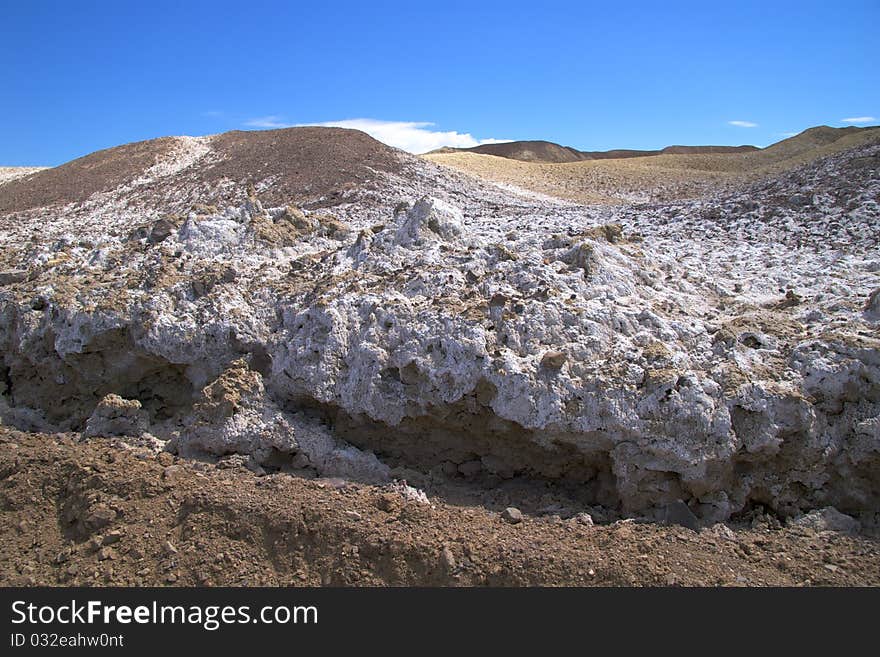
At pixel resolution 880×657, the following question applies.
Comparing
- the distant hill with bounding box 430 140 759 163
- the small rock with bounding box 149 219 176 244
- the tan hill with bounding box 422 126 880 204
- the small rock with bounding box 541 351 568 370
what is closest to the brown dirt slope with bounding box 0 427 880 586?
the small rock with bounding box 541 351 568 370

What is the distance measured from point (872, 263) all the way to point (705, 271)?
6.08ft

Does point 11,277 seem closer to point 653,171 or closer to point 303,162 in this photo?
point 303,162

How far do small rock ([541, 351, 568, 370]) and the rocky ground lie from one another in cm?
2

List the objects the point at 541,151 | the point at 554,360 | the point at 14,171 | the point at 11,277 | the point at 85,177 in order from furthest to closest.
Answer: the point at 541,151
the point at 14,171
the point at 85,177
the point at 11,277
the point at 554,360

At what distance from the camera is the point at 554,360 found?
181 inches

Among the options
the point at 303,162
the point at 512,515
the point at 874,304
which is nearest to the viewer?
the point at 512,515

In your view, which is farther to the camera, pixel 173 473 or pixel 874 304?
pixel 874 304

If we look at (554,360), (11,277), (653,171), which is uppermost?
(653,171)

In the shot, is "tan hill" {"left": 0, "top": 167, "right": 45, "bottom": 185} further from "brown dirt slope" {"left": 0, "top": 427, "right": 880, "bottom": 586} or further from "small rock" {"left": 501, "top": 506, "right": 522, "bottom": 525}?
"small rock" {"left": 501, "top": 506, "right": 522, "bottom": 525}

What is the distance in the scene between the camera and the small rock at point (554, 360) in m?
4.61

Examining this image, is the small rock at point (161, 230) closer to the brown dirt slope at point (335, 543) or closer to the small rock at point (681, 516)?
the brown dirt slope at point (335, 543)

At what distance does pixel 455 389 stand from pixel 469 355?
0.97 feet

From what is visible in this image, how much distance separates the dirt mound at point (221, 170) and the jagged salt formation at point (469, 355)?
9260mm

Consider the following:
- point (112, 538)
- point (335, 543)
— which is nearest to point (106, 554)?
point (112, 538)
